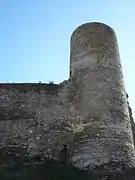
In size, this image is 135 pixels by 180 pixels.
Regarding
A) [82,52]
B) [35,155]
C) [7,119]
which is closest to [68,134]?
[35,155]

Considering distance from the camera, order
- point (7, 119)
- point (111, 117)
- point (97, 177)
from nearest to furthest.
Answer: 1. point (97, 177)
2. point (111, 117)
3. point (7, 119)

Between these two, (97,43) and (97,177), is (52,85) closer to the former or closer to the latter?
(97,43)

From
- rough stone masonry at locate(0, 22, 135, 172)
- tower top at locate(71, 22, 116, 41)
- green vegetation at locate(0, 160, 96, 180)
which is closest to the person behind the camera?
green vegetation at locate(0, 160, 96, 180)

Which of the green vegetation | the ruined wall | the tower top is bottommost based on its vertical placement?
the green vegetation

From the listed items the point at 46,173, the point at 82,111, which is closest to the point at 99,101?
the point at 82,111

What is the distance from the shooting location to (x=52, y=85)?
56.9 ft

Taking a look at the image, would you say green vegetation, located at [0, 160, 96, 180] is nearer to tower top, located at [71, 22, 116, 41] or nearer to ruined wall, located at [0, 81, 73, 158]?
ruined wall, located at [0, 81, 73, 158]

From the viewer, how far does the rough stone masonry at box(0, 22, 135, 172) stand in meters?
14.7

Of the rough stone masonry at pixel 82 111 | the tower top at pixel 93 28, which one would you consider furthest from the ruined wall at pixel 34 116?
the tower top at pixel 93 28

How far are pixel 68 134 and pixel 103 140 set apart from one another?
1.87 meters

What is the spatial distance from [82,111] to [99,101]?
2.61ft

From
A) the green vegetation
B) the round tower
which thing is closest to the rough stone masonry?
the round tower

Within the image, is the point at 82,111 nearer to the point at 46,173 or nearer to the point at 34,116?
the point at 34,116

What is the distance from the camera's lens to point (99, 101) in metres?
15.6
